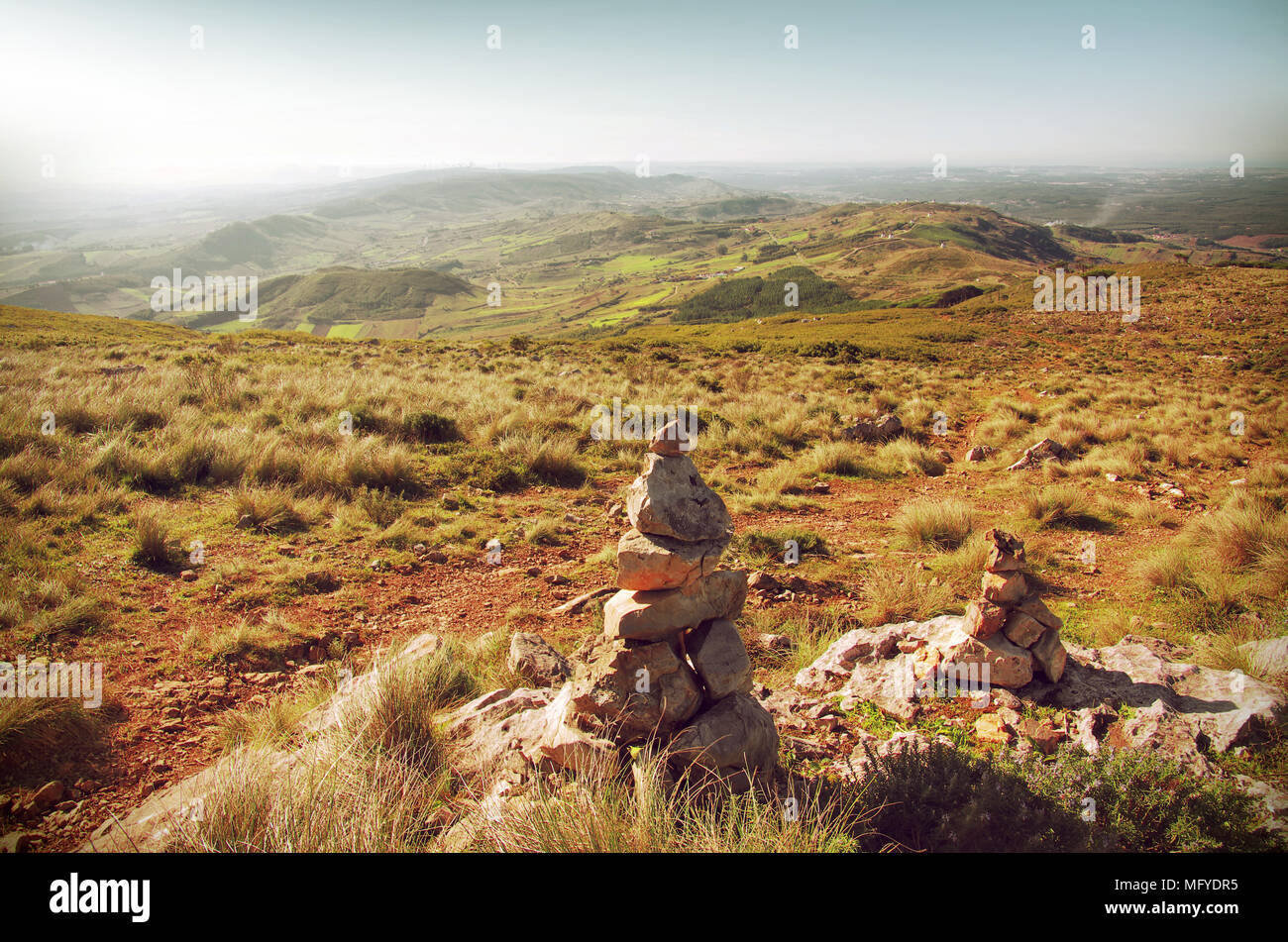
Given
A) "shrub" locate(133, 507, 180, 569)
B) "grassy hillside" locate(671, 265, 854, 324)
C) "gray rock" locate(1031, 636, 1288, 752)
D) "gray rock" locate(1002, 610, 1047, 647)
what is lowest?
"gray rock" locate(1031, 636, 1288, 752)

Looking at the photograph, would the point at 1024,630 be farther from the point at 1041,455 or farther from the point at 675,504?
the point at 1041,455

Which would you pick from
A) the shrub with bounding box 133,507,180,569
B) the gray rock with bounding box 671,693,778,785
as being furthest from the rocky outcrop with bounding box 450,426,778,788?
the shrub with bounding box 133,507,180,569

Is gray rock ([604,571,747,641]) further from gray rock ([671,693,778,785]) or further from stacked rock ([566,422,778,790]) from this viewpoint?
gray rock ([671,693,778,785])

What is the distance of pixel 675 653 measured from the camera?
3.64 metres

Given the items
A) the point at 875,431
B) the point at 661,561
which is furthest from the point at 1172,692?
the point at 875,431

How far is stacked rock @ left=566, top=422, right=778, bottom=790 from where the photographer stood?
3326 mm

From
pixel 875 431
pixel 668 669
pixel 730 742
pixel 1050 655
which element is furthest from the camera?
pixel 875 431

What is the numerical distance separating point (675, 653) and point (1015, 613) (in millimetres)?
2996

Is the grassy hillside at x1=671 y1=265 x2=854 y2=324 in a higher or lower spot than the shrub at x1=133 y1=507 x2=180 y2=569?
higher

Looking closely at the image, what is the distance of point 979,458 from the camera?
487 inches

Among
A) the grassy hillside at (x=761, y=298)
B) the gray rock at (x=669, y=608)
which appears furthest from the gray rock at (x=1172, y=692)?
the grassy hillside at (x=761, y=298)

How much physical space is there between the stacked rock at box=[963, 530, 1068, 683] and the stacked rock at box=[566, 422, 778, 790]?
7.48 ft
